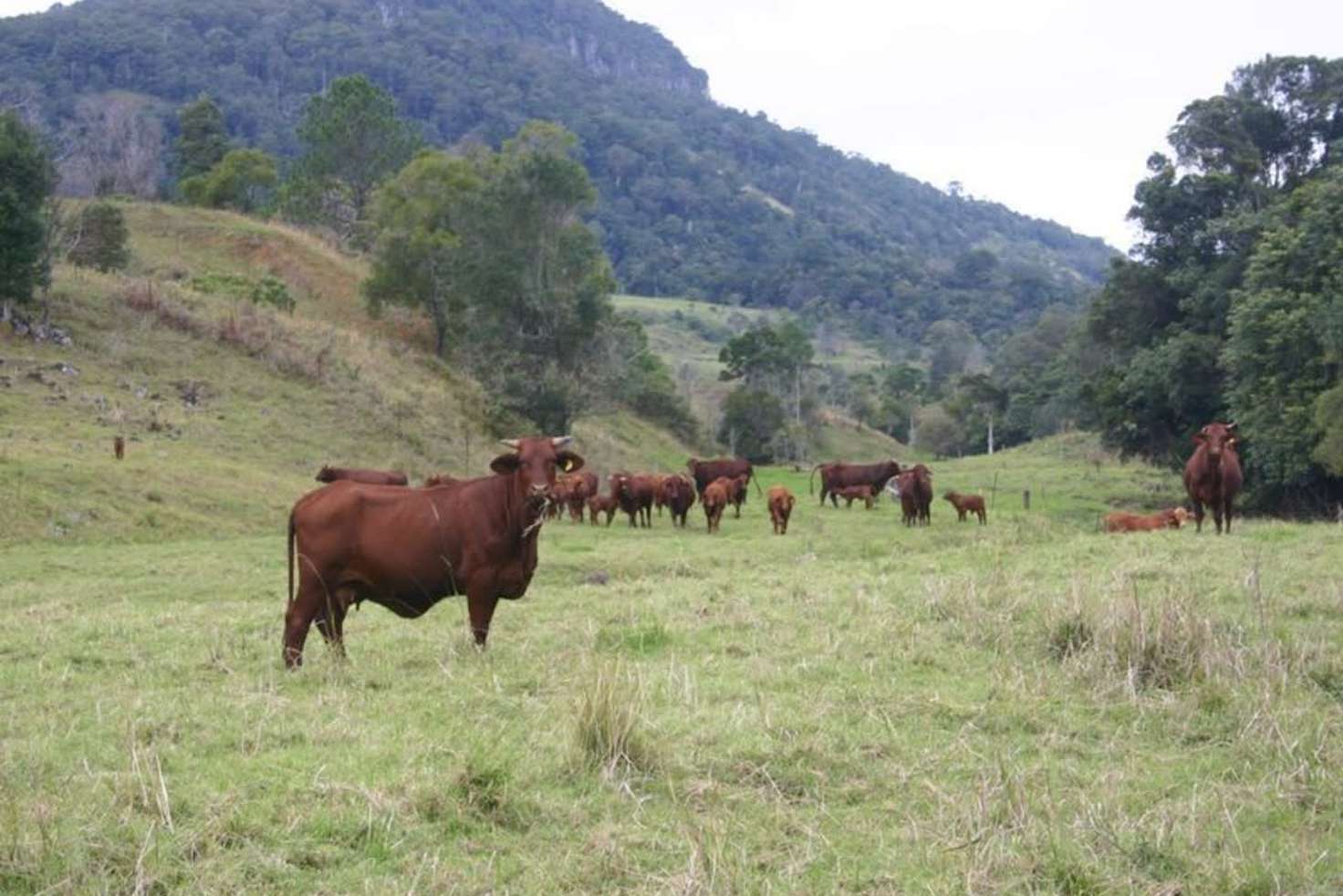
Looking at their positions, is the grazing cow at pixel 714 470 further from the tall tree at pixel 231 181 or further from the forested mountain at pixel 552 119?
the forested mountain at pixel 552 119

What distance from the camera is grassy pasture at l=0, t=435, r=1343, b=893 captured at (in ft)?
16.1

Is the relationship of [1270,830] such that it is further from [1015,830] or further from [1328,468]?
[1328,468]

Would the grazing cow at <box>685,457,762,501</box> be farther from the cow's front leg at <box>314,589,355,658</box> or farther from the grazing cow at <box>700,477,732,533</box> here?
the cow's front leg at <box>314,589,355,658</box>

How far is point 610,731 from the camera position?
614 centimetres

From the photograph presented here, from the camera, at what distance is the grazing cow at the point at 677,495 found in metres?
30.0

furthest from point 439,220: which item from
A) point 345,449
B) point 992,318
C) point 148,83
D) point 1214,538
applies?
point 148,83

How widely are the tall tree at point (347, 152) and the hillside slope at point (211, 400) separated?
448 inches

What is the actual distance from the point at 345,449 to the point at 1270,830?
33.1 metres

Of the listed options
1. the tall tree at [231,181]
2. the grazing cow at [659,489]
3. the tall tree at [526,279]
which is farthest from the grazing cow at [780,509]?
the tall tree at [231,181]

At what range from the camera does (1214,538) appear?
56.8 feet

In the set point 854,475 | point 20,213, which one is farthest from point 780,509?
point 20,213

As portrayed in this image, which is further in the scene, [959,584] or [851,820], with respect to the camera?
[959,584]

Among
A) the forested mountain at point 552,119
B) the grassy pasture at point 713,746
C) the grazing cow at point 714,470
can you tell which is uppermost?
the forested mountain at point 552,119

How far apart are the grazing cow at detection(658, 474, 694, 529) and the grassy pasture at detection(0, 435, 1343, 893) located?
17348 mm
